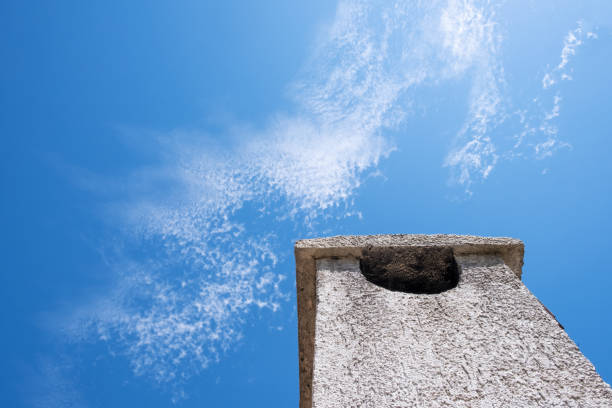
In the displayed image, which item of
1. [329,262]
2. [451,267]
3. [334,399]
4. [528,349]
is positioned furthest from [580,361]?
[329,262]

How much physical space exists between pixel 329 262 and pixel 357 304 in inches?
19.1

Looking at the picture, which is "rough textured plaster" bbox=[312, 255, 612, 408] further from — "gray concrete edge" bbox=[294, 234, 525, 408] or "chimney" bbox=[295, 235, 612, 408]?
"gray concrete edge" bbox=[294, 234, 525, 408]

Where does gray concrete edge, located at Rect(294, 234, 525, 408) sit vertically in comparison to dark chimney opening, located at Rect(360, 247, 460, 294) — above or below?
above

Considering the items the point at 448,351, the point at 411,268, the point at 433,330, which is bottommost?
the point at 448,351

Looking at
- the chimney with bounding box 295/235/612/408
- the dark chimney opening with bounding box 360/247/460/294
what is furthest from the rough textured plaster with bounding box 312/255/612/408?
the dark chimney opening with bounding box 360/247/460/294

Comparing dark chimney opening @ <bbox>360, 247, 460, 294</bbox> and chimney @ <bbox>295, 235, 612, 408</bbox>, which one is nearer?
chimney @ <bbox>295, 235, 612, 408</bbox>

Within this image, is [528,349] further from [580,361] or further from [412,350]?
[412,350]

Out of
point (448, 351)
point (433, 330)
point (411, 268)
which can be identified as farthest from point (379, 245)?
point (448, 351)

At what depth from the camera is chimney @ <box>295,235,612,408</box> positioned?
164 centimetres

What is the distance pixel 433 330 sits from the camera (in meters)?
1.99

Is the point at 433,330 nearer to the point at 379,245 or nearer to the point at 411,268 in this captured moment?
the point at 411,268

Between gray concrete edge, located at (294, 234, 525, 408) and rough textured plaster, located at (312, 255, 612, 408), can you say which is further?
gray concrete edge, located at (294, 234, 525, 408)

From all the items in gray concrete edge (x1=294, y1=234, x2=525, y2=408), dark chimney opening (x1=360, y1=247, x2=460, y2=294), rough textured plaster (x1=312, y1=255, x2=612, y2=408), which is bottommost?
rough textured plaster (x1=312, y1=255, x2=612, y2=408)

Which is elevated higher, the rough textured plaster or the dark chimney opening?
the dark chimney opening
